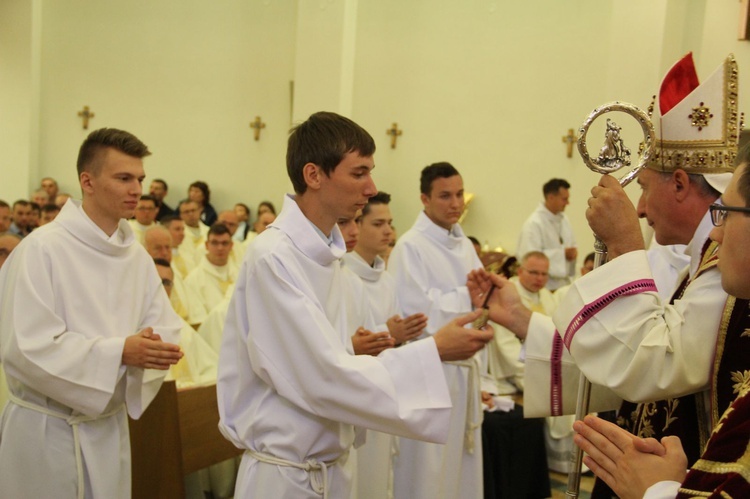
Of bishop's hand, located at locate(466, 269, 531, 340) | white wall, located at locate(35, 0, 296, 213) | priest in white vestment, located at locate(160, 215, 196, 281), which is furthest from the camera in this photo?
white wall, located at locate(35, 0, 296, 213)

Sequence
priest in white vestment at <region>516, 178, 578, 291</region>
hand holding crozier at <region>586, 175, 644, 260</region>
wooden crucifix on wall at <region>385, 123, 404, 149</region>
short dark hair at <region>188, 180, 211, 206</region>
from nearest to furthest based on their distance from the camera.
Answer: hand holding crozier at <region>586, 175, 644, 260</region>, priest in white vestment at <region>516, 178, 578, 291</region>, wooden crucifix on wall at <region>385, 123, 404, 149</region>, short dark hair at <region>188, 180, 211, 206</region>

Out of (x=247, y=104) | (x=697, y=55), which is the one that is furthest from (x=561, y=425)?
(x=247, y=104)

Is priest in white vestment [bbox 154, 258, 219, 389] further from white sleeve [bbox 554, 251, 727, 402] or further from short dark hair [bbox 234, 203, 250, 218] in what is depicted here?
short dark hair [bbox 234, 203, 250, 218]

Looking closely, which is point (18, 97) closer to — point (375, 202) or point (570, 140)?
point (570, 140)

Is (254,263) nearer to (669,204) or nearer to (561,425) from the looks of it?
(669,204)

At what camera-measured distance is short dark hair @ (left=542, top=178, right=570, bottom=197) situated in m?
10.7

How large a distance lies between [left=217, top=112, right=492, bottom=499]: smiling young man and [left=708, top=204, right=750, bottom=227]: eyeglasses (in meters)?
1.17

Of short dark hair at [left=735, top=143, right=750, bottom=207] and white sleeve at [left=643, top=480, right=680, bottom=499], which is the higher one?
short dark hair at [left=735, top=143, right=750, bottom=207]

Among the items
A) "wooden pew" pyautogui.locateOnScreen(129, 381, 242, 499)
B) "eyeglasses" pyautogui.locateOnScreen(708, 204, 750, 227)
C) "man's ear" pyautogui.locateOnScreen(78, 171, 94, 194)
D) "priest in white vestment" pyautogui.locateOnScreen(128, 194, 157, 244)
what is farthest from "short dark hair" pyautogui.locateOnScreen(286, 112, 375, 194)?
"priest in white vestment" pyautogui.locateOnScreen(128, 194, 157, 244)

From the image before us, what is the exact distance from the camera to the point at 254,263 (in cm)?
279

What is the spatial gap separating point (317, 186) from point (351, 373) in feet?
2.41

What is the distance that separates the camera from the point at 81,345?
3.50 meters

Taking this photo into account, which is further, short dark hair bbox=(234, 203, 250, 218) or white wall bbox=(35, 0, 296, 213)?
white wall bbox=(35, 0, 296, 213)

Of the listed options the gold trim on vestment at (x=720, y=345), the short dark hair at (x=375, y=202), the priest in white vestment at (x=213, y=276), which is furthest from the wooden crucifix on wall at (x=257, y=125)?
the gold trim on vestment at (x=720, y=345)
